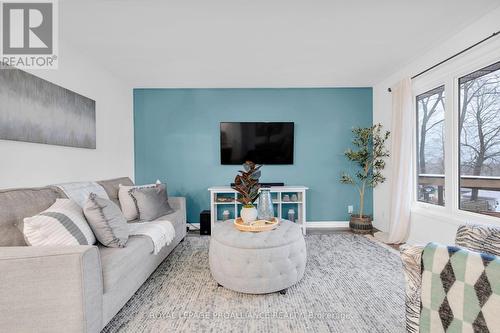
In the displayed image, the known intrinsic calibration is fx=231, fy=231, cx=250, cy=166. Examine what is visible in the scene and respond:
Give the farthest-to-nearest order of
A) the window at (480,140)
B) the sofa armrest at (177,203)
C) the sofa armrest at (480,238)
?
1. the sofa armrest at (177,203)
2. the window at (480,140)
3. the sofa armrest at (480,238)

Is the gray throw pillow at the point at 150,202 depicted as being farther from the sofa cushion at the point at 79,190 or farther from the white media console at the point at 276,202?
the white media console at the point at 276,202

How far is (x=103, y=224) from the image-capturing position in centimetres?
181

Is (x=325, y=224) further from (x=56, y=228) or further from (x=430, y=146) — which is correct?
(x=56, y=228)

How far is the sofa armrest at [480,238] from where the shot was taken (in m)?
0.88

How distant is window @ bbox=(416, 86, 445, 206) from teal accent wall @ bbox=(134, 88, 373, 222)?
1002 millimetres

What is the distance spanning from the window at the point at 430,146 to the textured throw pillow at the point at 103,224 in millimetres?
3506

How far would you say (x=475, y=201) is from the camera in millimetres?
2379

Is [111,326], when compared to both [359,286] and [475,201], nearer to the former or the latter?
[359,286]

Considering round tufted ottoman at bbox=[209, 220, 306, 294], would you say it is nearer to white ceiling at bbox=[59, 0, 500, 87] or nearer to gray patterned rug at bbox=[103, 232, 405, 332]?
gray patterned rug at bbox=[103, 232, 405, 332]

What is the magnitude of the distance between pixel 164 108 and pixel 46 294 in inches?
129

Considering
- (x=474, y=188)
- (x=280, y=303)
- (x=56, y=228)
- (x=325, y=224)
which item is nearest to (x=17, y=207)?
(x=56, y=228)

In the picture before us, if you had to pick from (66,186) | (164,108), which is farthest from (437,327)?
(164,108)

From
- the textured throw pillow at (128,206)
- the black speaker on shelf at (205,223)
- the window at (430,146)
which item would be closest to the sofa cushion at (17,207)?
the textured throw pillow at (128,206)

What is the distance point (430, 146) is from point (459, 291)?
2855mm
